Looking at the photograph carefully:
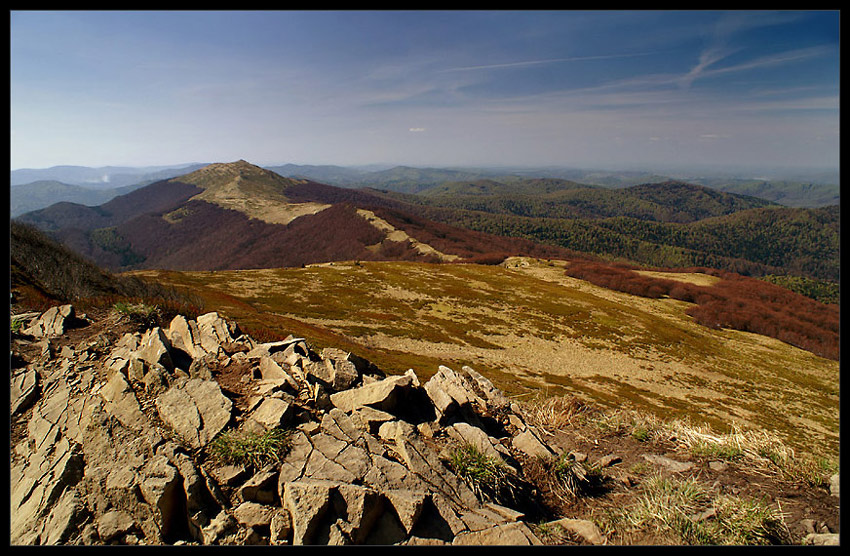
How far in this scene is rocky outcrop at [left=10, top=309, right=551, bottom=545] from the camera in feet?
16.0

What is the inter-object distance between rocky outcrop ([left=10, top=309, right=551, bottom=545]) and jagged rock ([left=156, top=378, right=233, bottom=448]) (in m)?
0.02

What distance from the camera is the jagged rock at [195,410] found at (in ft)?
20.1

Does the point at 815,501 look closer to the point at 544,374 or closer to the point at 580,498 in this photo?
the point at 580,498

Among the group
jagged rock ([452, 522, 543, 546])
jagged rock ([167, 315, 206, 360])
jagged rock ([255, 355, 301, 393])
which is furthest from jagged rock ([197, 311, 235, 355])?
jagged rock ([452, 522, 543, 546])

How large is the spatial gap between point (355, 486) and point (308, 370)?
15.1 feet

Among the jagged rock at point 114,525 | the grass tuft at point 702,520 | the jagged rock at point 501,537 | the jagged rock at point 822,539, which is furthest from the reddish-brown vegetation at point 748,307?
the jagged rock at point 114,525

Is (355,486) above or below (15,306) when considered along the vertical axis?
below

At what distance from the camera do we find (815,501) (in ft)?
20.4

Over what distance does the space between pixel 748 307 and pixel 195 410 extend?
107 m

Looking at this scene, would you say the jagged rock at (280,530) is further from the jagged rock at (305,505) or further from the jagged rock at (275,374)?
the jagged rock at (275,374)

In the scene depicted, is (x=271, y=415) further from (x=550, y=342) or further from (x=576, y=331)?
(x=576, y=331)

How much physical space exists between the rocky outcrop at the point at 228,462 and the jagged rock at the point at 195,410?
2cm
